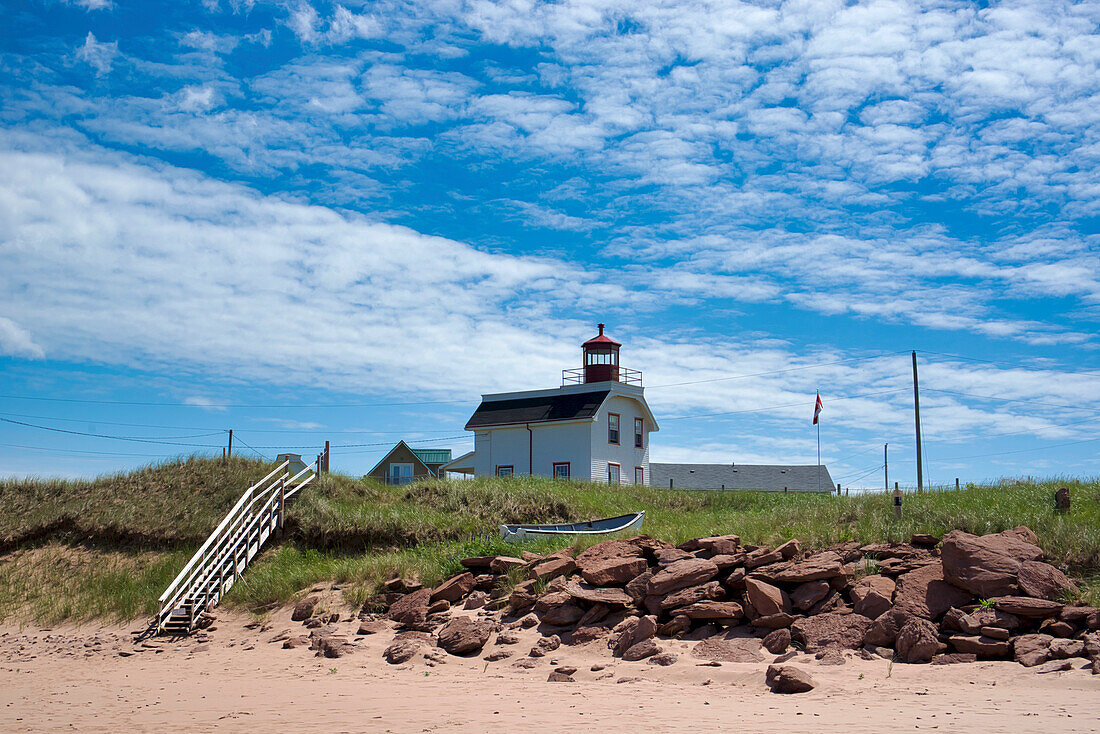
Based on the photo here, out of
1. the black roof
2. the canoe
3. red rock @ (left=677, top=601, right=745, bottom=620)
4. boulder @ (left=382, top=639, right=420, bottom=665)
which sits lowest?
boulder @ (left=382, top=639, right=420, bottom=665)

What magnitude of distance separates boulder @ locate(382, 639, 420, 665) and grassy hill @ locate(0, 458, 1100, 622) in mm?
3050

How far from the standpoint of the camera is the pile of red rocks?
408 inches

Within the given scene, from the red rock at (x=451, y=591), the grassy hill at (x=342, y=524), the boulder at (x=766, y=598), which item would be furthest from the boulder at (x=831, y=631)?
the red rock at (x=451, y=591)

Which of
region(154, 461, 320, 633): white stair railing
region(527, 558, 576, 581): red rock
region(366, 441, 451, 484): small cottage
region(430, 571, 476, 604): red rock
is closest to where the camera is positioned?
region(527, 558, 576, 581): red rock

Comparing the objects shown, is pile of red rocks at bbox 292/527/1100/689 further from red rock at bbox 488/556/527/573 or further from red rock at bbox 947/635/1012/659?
red rock at bbox 488/556/527/573

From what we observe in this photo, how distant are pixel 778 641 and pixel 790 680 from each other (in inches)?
71.0

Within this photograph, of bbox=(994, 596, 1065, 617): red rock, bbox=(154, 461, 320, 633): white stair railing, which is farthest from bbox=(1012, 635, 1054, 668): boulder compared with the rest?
bbox=(154, 461, 320, 633): white stair railing

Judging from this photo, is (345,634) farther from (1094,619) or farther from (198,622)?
(1094,619)

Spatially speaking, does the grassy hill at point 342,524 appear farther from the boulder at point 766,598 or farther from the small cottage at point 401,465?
the small cottage at point 401,465

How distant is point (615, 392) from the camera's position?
4159 centimetres

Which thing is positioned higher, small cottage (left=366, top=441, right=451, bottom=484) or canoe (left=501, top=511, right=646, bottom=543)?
small cottage (left=366, top=441, right=451, bottom=484)

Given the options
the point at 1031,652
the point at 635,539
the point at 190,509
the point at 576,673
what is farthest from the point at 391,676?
the point at 190,509

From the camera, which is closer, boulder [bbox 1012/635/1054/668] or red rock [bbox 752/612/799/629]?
boulder [bbox 1012/635/1054/668]

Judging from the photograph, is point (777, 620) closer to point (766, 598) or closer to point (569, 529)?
point (766, 598)
